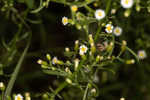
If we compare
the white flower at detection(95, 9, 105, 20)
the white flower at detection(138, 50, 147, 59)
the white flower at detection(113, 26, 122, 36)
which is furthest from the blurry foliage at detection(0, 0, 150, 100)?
the white flower at detection(95, 9, 105, 20)

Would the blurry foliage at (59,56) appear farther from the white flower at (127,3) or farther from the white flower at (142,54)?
the white flower at (127,3)

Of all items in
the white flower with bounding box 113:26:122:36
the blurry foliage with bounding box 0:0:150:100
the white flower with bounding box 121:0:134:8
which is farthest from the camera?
the blurry foliage with bounding box 0:0:150:100

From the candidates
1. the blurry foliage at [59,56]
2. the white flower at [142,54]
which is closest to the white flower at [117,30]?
the blurry foliage at [59,56]

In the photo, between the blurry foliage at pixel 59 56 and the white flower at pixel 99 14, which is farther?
the blurry foliage at pixel 59 56

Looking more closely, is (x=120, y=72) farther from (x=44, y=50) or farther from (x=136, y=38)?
(x=44, y=50)

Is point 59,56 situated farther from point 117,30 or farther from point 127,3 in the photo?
point 127,3

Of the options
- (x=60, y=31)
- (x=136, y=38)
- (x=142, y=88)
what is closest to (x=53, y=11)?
(x=60, y=31)

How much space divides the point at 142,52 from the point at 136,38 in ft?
0.45

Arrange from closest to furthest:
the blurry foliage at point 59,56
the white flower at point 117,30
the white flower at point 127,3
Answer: the white flower at point 127,3 < the white flower at point 117,30 < the blurry foliage at point 59,56

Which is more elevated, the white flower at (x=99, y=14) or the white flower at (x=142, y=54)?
the white flower at (x=99, y=14)

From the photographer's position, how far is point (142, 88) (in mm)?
2863

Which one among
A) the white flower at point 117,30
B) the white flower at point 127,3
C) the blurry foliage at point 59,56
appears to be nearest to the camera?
the white flower at point 127,3

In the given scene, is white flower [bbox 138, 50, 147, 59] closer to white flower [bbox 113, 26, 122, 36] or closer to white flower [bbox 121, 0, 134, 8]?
white flower [bbox 113, 26, 122, 36]

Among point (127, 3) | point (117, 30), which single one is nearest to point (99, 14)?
point (127, 3)
